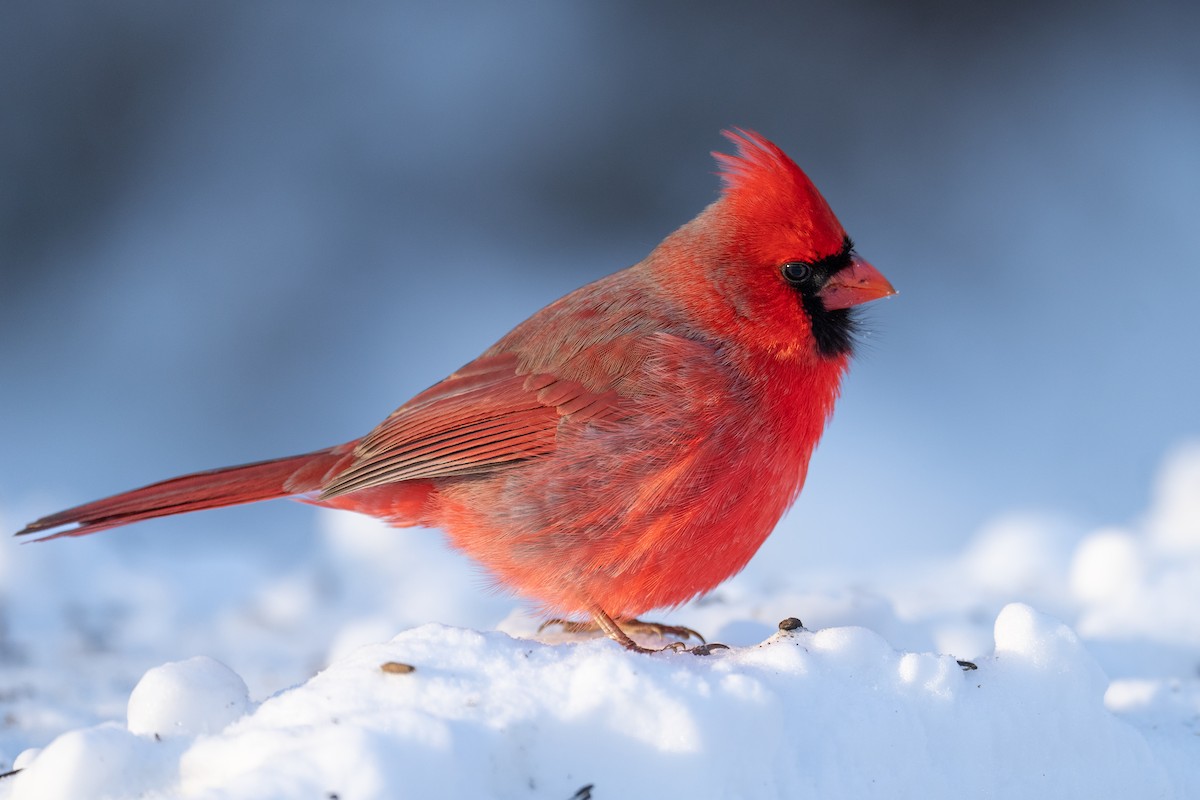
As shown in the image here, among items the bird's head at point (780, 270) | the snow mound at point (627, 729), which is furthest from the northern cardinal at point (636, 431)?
the snow mound at point (627, 729)

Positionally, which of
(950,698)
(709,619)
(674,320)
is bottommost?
(950,698)

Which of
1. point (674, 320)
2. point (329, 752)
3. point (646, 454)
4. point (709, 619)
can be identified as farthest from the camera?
point (709, 619)

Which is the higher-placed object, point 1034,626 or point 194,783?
point 1034,626

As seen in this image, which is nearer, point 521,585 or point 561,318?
point 521,585

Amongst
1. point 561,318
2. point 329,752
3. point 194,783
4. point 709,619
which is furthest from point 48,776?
point 709,619

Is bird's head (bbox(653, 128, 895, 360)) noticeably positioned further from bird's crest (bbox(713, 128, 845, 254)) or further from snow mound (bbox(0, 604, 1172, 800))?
snow mound (bbox(0, 604, 1172, 800))

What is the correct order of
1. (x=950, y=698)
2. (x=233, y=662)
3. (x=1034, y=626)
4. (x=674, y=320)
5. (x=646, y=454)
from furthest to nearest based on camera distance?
(x=233, y=662) → (x=674, y=320) → (x=646, y=454) → (x=1034, y=626) → (x=950, y=698)

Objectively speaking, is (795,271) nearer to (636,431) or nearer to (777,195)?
(777,195)

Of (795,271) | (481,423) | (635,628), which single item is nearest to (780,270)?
(795,271)

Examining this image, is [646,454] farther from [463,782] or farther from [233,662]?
[233,662]
